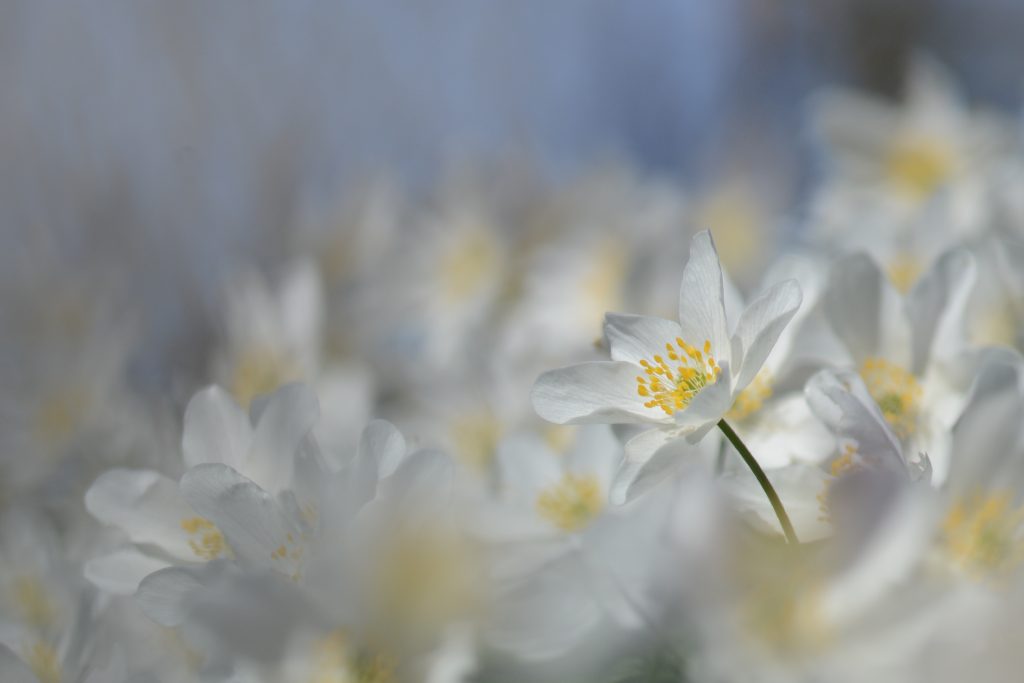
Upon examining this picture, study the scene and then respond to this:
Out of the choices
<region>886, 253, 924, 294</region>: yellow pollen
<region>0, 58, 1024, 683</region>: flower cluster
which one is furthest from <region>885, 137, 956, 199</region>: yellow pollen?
<region>886, 253, 924, 294</region>: yellow pollen

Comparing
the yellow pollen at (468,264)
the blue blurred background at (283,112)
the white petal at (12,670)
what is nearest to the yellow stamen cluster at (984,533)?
the white petal at (12,670)

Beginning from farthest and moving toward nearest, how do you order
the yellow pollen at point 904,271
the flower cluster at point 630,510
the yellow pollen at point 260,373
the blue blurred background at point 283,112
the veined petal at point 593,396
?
1. the blue blurred background at point 283,112
2. the yellow pollen at point 260,373
3. the yellow pollen at point 904,271
4. the veined petal at point 593,396
5. the flower cluster at point 630,510

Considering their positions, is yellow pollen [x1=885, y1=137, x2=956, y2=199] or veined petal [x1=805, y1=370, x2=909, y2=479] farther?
yellow pollen [x1=885, y1=137, x2=956, y2=199]

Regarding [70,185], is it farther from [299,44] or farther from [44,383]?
[44,383]

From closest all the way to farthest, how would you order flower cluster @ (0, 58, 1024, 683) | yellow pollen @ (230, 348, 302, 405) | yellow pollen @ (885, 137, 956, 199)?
1. flower cluster @ (0, 58, 1024, 683)
2. yellow pollen @ (230, 348, 302, 405)
3. yellow pollen @ (885, 137, 956, 199)

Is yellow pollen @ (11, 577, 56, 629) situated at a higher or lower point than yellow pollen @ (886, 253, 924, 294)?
lower

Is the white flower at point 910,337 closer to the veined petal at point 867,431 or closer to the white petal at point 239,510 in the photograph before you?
the veined petal at point 867,431

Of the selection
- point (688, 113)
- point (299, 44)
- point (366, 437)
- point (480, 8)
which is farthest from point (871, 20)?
point (366, 437)

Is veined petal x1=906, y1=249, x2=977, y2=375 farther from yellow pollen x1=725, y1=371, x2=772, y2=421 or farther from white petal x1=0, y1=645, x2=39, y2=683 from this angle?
white petal x1=0, y1=645, x2=39, y2=683
